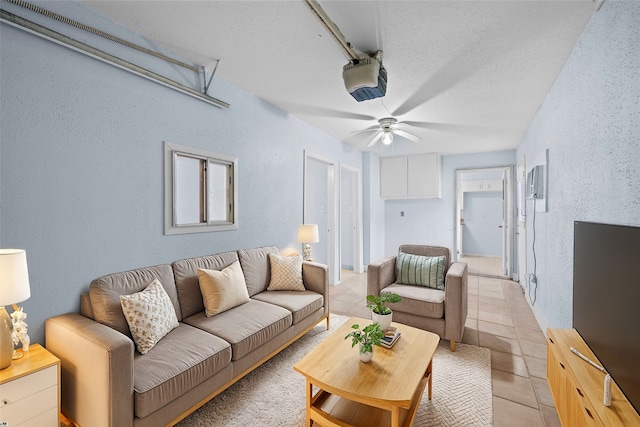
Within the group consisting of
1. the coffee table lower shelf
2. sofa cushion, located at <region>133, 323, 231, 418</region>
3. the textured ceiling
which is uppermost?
the textured ceiling

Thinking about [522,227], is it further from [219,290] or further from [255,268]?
[219,290]

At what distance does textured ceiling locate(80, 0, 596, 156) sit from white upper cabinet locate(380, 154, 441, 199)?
2.35m

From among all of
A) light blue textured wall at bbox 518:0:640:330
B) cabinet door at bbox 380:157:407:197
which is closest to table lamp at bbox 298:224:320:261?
light blue textured wall at bbox 518:0:640:330

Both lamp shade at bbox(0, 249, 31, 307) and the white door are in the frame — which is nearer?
lamp shade at bbox(0, 249, 31, 307)

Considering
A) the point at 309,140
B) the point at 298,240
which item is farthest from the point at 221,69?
the point at 298,240

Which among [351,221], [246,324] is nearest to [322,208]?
[351,221]

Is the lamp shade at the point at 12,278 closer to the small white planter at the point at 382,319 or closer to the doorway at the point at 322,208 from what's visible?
the small white planter at the point at 382,319

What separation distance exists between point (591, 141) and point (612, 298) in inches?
44.4

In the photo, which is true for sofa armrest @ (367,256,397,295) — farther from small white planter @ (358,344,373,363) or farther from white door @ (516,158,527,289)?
white door @ (516,158,527,289)

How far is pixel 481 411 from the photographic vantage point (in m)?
1.88

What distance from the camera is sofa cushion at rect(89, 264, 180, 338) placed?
1.83m

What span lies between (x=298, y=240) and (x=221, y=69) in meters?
2.13

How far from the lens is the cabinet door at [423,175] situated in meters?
5.82

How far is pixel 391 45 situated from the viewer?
2.17 m
